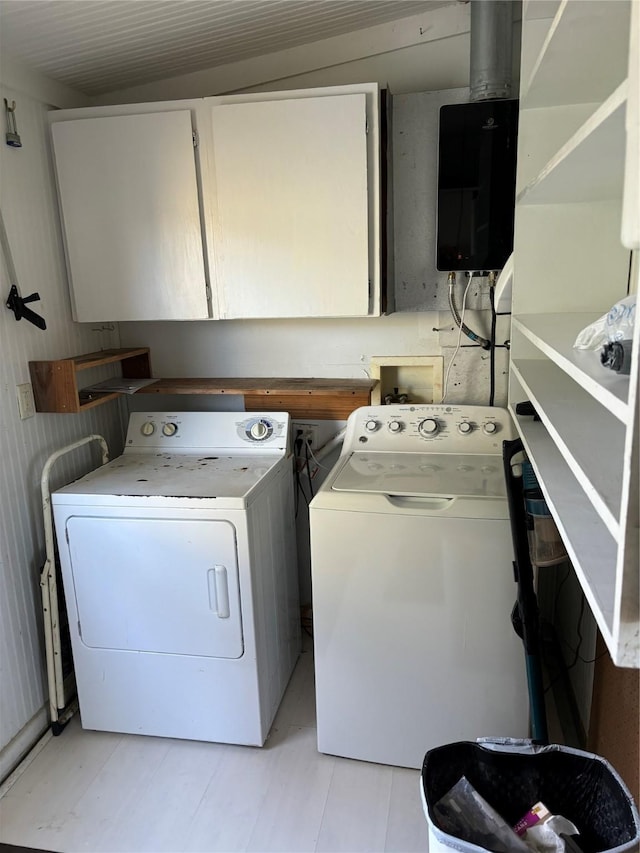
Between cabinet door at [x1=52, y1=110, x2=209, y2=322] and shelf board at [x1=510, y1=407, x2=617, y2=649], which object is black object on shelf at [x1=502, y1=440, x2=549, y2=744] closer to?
shelf board at [x1=510, y1=407, x2=617, y2=649]

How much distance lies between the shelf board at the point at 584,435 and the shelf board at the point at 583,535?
0.22 feet

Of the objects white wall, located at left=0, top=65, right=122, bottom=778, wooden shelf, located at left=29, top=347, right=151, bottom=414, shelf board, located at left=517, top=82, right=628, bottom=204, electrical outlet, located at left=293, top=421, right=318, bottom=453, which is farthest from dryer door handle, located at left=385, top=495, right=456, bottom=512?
white wall, located at left=0, top=65, right=122, bottom=778

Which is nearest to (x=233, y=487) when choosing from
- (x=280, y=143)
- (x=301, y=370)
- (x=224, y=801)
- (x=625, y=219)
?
(x=301, y=370)

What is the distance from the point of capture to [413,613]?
1.89 m

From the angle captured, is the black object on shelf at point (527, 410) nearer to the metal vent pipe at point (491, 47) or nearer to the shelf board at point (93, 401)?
the metal vent pipe at point (491, 47)

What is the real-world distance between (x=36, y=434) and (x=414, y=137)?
5.69ft

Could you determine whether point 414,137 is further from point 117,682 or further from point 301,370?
point 117,682

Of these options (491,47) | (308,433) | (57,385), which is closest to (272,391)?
(308,433)

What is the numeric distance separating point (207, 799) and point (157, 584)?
27.2 inches

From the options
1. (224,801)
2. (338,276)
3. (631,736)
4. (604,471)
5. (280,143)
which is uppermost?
(280,143)

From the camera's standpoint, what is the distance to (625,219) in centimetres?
69

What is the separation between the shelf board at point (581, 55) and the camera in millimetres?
959

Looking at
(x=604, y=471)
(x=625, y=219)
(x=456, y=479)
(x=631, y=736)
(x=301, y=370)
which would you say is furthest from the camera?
(x=301, y=370)

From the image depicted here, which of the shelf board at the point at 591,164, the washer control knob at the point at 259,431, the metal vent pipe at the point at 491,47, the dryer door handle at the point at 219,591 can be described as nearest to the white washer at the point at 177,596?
the dryer door handle at the point at 219,591
